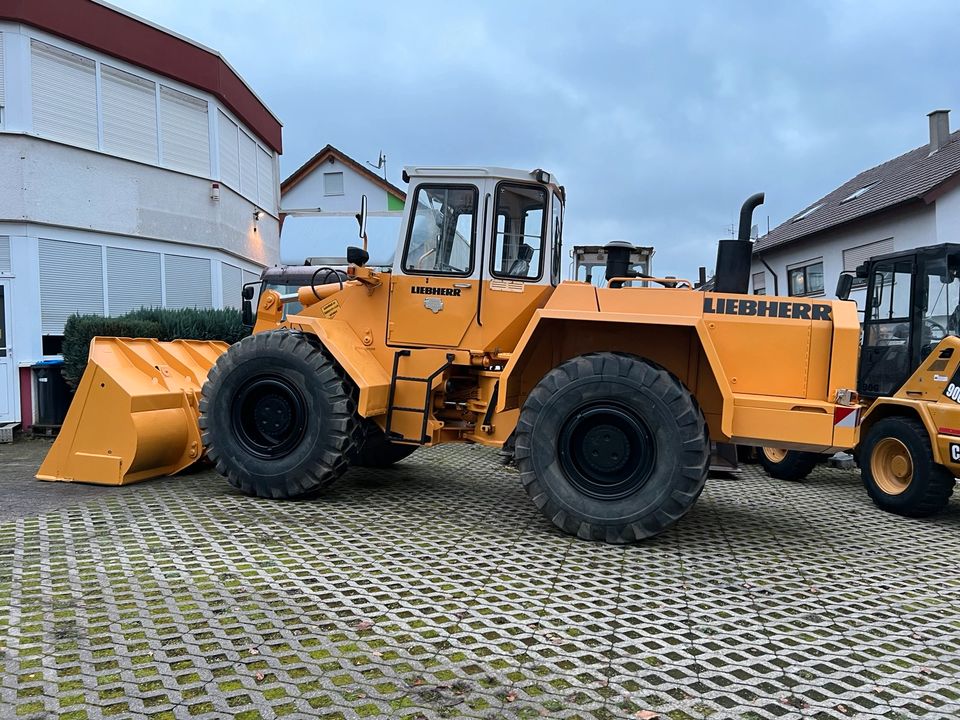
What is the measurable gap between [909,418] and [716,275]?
270cm

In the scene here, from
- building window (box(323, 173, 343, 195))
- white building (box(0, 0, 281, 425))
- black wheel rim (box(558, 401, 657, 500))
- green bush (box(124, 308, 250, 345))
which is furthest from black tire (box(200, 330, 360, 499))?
building window (box(323, 173, 343, 195))

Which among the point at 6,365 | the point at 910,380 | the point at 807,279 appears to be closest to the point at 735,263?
the point at 910,380

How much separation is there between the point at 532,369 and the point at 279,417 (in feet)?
7.00

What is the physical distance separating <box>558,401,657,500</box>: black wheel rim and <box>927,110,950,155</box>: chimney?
1760cm

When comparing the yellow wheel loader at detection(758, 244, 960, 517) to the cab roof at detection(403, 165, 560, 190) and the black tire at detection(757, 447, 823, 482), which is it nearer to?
the black tire at detection(757, 447, 823, 482)

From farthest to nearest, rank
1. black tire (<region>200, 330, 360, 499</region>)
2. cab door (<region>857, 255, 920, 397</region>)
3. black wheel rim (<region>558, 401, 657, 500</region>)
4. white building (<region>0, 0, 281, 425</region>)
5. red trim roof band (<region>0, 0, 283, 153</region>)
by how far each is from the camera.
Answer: red trim roof band (<region>0, 0, 283, 153</region>)
white building (<region>0, 0, 281, 425</region>)
cab door (<region>857, 255, 920, 397</region>)
black tire (<region>200, 330, 360, 499</region>)
black wheel rim (<region>558, 401, 657, 500</region>)

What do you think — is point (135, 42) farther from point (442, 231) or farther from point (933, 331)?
point (933, 331)

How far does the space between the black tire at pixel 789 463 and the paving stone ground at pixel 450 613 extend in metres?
1.80

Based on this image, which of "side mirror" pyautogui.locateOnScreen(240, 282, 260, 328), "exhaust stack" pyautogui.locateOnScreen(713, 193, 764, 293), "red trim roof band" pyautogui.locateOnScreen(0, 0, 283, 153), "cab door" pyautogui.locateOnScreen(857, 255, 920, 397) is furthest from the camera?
"red trim roof band" pyautogui.locateOnScreen(0, 0, 283, 153)

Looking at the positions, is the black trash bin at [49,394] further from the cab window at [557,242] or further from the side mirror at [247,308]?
the cab window at [557,242]

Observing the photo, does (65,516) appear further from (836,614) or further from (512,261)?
(836,614)

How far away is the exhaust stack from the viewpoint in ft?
17.5

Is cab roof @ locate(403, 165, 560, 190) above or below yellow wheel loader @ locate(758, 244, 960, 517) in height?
above

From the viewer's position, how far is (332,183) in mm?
29766
